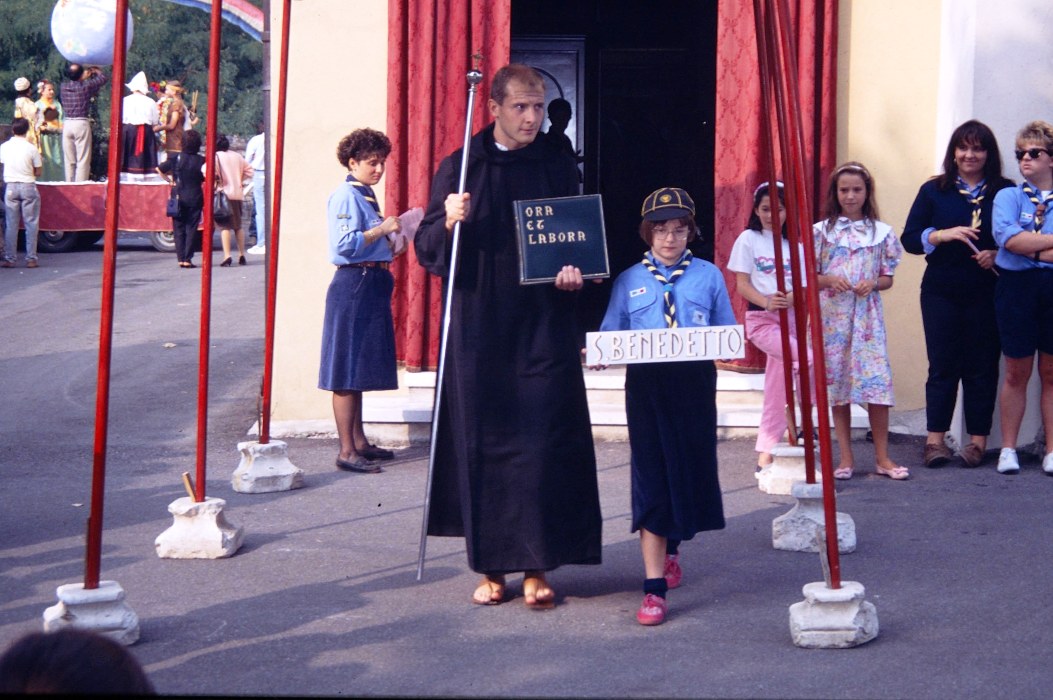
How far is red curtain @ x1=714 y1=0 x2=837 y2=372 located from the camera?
352 inches

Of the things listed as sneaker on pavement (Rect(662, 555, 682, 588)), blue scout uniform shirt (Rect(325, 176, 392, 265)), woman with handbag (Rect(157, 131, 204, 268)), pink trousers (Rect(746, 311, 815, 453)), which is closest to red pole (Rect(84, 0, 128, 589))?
sneaker on pavement (Rect(662, 555, 682, 588))

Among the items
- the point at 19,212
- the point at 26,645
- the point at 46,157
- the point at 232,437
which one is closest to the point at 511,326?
the point at 26,645

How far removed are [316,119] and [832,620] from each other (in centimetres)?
542

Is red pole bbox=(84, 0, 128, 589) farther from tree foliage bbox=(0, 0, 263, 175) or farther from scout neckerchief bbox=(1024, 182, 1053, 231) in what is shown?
tree foliage bbox=(0, 0, 263, 175)

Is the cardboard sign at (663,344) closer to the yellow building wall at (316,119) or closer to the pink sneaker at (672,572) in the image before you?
the pink sneaker at (672,572)

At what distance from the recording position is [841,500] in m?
7.34

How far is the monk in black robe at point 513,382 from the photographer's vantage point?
5.38 m

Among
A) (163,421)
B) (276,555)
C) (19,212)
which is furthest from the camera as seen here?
(19,212)

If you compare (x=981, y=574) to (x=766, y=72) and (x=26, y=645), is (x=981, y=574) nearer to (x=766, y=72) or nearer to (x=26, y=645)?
(x=766, y=72)

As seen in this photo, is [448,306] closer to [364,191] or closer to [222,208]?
[364,191]

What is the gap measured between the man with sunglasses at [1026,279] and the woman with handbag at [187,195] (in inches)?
477

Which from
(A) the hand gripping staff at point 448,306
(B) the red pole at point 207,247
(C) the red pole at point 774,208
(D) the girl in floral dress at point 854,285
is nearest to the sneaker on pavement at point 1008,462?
(D) the girl in floral dress at point 854,285

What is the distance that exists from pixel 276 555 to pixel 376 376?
1945mm

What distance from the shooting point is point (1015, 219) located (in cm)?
775
